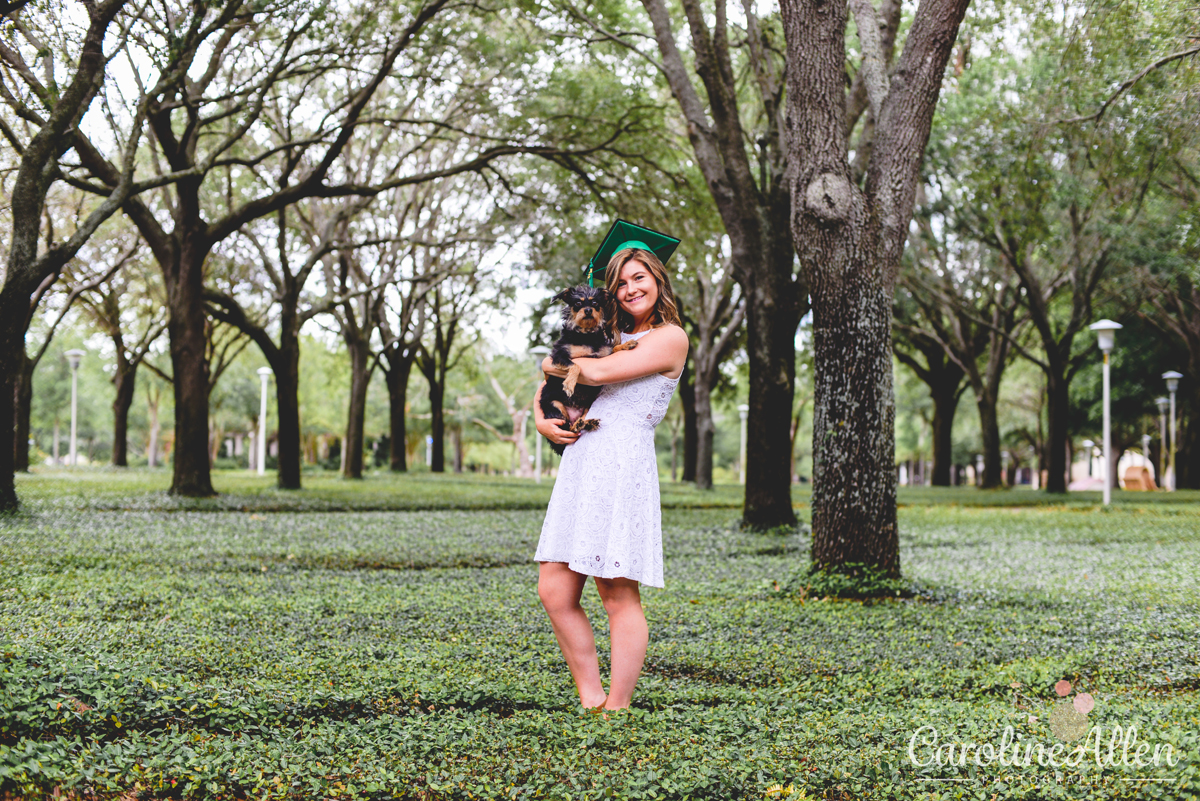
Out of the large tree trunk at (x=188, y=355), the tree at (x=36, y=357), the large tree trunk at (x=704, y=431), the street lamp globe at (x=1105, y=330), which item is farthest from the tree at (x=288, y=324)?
the street lamp globe at (x=1105, y=330)

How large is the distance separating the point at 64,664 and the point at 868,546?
19.0 feet

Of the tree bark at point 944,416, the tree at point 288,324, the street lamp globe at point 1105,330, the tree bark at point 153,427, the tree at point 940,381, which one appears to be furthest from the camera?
the tree bark at point 153,427

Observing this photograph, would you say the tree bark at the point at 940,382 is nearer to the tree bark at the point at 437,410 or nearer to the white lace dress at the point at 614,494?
the tree bark at the point at 437,410

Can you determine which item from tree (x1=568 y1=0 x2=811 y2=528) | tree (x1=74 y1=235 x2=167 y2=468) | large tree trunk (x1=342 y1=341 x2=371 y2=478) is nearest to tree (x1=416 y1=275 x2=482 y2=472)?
large tree trunk (x1=342 y1=341 x2=371 y2=478)

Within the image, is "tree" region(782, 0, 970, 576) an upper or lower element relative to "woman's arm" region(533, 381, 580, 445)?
upper

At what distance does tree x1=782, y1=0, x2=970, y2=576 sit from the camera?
285 inches

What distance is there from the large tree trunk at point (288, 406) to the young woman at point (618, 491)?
16.6 meters

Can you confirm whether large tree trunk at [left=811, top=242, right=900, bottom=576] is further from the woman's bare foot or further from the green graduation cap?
the woman's bare foot

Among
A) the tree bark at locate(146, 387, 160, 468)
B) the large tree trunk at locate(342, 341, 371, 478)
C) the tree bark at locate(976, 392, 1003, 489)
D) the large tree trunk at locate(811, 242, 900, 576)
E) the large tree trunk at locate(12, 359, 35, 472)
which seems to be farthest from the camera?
the tree bark at locate(146, 387, 160, 468)

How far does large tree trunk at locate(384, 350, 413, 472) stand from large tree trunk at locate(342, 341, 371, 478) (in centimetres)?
281

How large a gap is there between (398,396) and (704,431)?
10825 mm

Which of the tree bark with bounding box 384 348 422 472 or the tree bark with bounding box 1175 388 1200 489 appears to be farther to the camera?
the tree bark with bounding box 384 348 422 472

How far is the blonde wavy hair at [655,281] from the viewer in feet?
12.3

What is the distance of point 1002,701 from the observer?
171 inches
